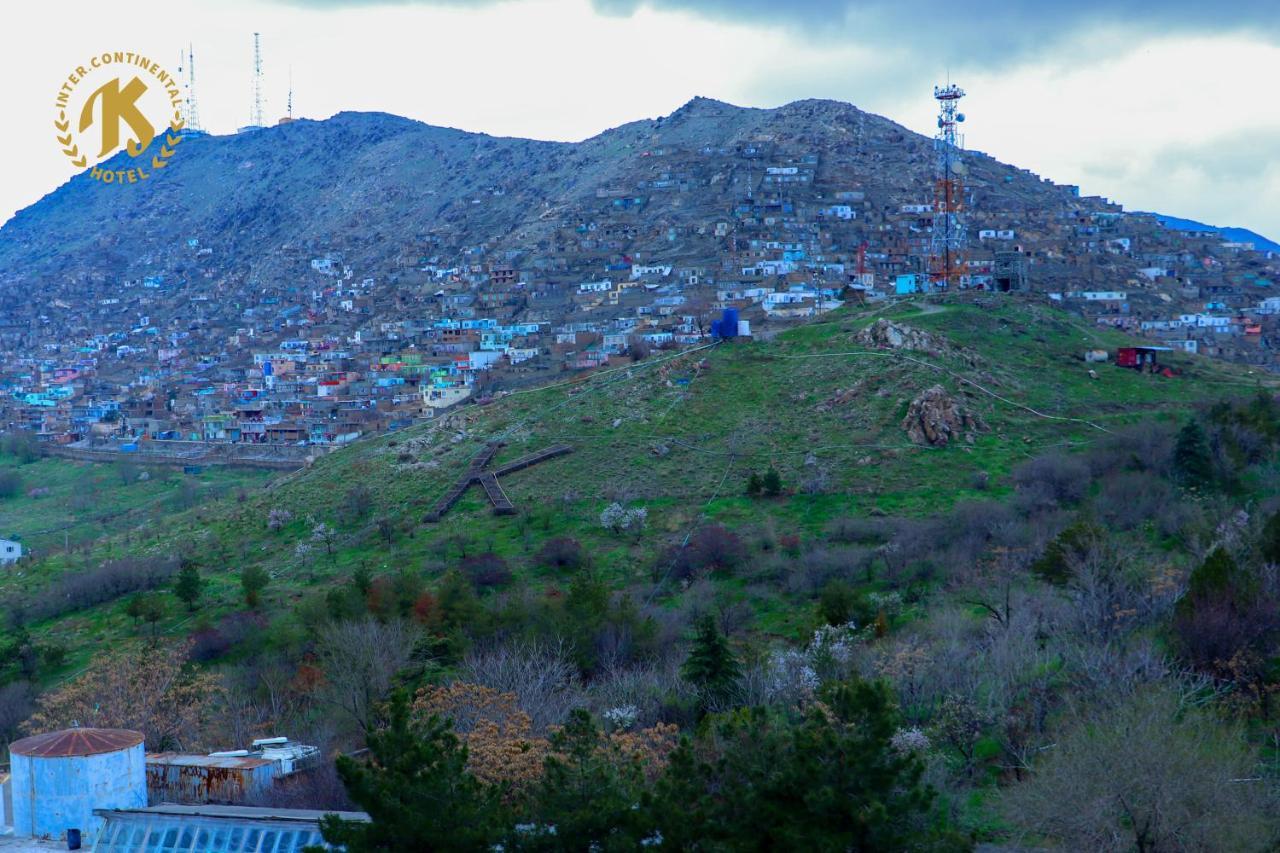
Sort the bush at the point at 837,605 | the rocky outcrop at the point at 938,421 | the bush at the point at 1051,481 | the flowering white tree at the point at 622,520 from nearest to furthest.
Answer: the bush at the point at 837,605 → the bush at the point at 1051,481 → the flowering white tree at the point at 622,520 → the rocky outcrop at the point at 938,421

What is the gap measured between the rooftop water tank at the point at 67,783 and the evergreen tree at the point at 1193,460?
62.9ft

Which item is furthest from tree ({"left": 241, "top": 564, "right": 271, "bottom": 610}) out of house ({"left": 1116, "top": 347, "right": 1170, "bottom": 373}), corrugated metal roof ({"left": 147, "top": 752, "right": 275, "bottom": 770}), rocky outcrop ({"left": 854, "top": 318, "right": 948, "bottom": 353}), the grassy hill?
house ({"left": 1116, "top": 347, "right": 1170, "bottom": 373})

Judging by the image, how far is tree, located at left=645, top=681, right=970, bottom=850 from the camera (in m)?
8.68

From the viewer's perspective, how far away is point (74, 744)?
11.3 metres

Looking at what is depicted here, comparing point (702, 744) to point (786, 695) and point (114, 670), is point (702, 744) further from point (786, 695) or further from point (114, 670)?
point (114, 670)

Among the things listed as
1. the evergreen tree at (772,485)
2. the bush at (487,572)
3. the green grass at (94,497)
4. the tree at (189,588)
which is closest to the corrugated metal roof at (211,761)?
the bush at (487,572)

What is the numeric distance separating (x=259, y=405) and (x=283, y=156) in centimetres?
7185

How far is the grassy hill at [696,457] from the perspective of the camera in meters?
25.8

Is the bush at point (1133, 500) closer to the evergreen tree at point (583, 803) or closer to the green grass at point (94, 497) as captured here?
the evergreen tree at point (583, 803)

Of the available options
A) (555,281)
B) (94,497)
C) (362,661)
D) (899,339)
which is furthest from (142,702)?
(555,281)

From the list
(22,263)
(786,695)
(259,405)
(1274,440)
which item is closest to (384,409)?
(259,405)

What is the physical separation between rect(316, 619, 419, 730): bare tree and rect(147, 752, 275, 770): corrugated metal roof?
1944mm

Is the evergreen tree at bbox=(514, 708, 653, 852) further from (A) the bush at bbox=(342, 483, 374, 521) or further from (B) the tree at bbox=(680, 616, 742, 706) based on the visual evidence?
(A) the bush at bbox=(342, 483, 374, 521)

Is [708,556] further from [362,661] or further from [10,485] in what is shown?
[10,485]
